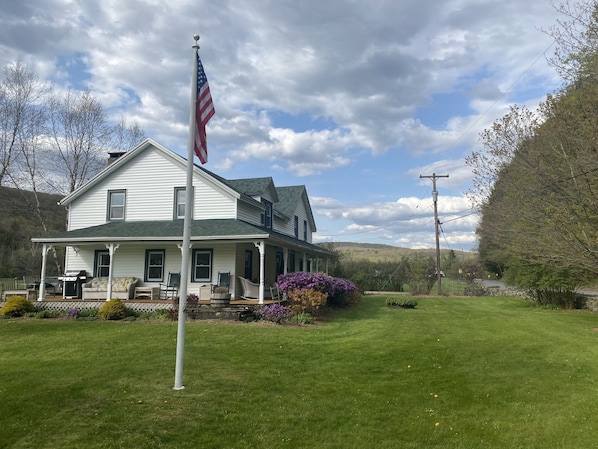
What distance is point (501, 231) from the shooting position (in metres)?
16.0

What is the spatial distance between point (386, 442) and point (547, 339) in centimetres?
868

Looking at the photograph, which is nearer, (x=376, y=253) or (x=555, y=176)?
(x=555, y=176)

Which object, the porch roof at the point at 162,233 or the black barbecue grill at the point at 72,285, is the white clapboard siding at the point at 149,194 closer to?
the porch roof at the point at 162,233

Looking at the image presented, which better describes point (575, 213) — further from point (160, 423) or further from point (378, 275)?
point (378, 275)

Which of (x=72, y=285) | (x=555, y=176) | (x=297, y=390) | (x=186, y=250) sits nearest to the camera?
(x=186, y=250)

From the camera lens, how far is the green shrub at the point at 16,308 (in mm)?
15398

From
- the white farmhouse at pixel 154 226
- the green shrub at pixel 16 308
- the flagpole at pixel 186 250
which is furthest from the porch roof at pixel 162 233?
the flagpole at pixel 186 250

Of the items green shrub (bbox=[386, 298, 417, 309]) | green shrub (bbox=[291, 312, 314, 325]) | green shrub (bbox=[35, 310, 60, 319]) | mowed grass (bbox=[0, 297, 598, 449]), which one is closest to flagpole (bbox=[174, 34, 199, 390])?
mowed grass (bbox=[0, 297, 598, 449])

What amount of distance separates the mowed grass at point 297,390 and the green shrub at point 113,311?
92.2 inches

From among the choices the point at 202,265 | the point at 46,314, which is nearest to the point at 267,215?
the point at 202,265

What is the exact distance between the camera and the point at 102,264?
2014 centimetres

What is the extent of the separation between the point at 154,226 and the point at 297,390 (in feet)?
44.9

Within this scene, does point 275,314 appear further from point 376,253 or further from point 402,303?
point 376,253

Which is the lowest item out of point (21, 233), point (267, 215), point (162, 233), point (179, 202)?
point (162, 233)
